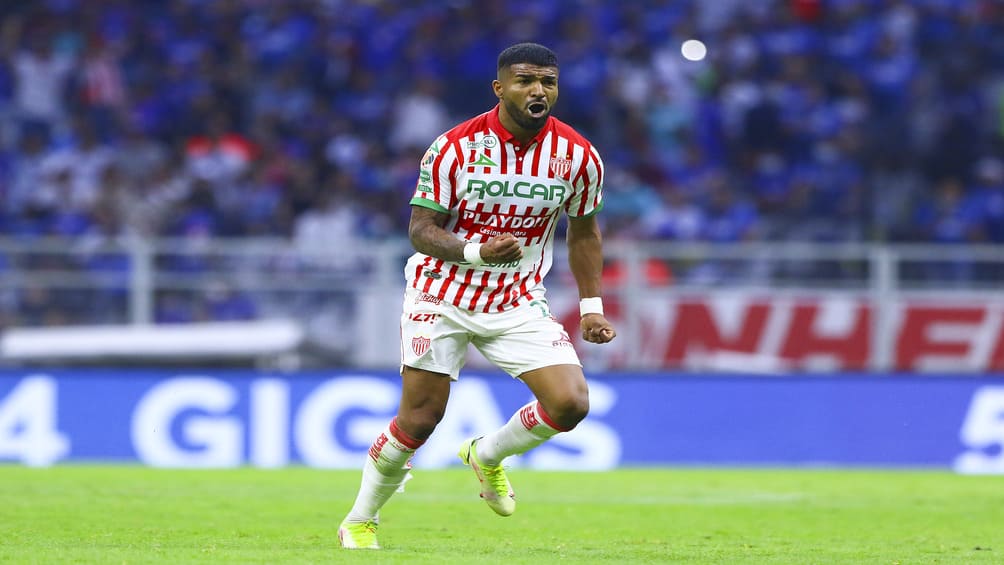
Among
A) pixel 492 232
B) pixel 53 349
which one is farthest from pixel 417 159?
pixel 492 232

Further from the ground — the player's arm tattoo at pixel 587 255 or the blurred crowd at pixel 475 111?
the blurred crowd at pixel 475 111

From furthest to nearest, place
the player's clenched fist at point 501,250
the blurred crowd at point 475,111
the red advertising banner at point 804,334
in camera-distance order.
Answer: the blurred crowd at point 475,111, the red advertising banner at point 804,334, the player's clenched fist at point 501,250

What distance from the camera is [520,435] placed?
7840 mm

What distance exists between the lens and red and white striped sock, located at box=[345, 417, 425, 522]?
768 centimetres

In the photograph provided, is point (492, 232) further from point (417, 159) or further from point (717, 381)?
point (417, 159)

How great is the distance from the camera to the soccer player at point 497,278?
25.0 feet

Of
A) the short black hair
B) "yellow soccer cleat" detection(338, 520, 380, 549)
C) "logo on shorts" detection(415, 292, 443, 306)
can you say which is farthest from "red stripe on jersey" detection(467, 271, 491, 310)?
"yellow soccer cleat" detection(338, 520, 380, 549)

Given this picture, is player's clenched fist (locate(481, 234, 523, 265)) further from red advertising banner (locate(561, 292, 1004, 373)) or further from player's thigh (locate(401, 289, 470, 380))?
red advertising banner (locate(561, 292, 1004, 373))

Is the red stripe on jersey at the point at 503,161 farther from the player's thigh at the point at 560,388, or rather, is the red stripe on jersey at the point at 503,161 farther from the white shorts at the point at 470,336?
the player's thigh at the point at 560,388

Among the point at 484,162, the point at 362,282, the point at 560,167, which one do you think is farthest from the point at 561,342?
the point at 362,282

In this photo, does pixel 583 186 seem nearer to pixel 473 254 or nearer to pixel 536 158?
pixel 536 158

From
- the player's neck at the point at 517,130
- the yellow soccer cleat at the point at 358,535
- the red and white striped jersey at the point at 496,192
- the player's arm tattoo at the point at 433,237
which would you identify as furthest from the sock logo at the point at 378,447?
the player's neck at the point at 517,130

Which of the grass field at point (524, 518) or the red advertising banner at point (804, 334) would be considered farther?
the red advertising banner at point (804, 334)

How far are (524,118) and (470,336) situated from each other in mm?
1119
